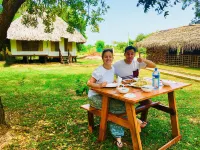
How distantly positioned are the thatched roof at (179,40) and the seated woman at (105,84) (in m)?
14.9

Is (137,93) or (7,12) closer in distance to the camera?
(137,93)

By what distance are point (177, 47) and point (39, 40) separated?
508 inches

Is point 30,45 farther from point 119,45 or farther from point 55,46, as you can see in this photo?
point 119,45

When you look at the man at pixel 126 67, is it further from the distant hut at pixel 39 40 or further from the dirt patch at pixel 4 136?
the distant hut at pixel 39 40

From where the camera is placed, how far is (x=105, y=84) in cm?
331

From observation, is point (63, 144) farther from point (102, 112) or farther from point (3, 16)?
point (3, 16)

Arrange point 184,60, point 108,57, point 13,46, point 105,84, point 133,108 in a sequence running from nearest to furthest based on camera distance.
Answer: point 133,108 → point 105,84 → point 108,57 → point 184,60 → point 13,46

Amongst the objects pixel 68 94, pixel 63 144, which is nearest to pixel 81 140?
A: pixel 63 144

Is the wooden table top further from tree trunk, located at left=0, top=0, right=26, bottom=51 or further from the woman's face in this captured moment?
tree trunk, located at left=0, top=0, right=26, bottom=51

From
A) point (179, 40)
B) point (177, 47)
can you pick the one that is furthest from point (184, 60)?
point (179, 40)

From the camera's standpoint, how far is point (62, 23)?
21766mm

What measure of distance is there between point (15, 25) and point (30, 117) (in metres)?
16.7

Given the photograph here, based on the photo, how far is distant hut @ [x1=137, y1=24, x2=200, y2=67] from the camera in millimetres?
17234

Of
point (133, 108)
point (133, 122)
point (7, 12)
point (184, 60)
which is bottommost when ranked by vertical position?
point (133, 122)
